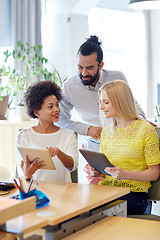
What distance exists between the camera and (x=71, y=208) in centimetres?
170

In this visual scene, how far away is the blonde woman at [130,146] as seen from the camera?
87.6 inches

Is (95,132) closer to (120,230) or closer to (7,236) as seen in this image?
(120,230)

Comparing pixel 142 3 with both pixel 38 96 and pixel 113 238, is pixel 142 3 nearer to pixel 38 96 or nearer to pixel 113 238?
pixel 38 96

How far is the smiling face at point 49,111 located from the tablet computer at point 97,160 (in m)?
0.46

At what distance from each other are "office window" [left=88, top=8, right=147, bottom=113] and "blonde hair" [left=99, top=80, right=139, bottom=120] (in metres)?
4.35

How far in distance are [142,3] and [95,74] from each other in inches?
40.8

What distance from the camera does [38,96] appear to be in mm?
2570

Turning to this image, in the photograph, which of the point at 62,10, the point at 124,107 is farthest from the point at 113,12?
the point at 124,107

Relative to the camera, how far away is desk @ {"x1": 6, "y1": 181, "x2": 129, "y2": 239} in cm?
159

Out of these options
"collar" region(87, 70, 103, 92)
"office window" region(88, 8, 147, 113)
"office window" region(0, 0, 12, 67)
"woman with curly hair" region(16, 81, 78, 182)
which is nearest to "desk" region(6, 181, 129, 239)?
"woman with curly hair" region(16, 81, 78, 182)

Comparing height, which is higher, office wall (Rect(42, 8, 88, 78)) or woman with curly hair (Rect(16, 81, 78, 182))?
office wall (Rect(42, 8, 88, 78))

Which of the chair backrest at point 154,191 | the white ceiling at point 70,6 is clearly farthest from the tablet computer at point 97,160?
the white ceiling at point 70,6

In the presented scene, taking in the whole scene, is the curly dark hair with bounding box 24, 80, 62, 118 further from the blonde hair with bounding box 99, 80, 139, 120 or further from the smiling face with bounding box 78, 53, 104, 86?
the blonde hair with bounding box 99, 80, 139, 120

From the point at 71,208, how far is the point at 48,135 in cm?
88
